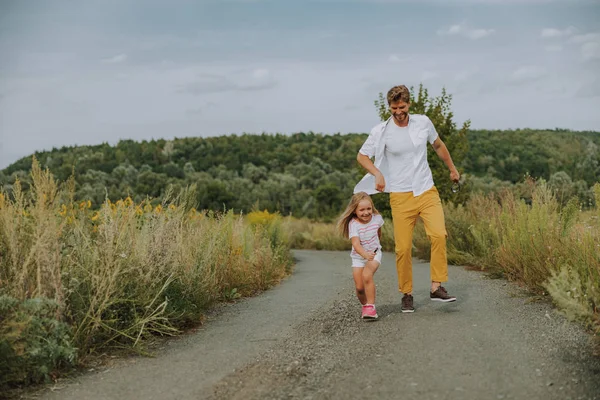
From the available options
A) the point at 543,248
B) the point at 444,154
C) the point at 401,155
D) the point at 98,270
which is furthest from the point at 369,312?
the point at 543,248

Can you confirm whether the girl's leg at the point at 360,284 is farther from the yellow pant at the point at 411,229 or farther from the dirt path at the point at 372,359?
the yellow pant at the point at 411,229

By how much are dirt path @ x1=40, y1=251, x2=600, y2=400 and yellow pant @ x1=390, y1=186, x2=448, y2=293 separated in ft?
1.44

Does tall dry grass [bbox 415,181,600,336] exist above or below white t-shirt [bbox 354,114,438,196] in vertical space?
below

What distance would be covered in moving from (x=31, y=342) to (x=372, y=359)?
2.75 meters

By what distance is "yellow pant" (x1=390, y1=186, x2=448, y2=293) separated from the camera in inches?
328

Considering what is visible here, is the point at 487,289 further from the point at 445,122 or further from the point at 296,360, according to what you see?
the point at 445,122

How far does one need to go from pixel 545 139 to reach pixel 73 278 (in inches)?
3069

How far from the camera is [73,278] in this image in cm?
654

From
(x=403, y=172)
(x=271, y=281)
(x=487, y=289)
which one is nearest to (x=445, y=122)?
(x=271, y=281)

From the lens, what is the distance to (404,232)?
848 centimetres

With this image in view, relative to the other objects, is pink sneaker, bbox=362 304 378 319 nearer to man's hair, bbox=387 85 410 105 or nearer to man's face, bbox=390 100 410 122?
man's face, bbox=390 100 410 122

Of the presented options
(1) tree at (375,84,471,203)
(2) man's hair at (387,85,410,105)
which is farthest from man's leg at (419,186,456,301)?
(1) tree at (375,84,471,203)

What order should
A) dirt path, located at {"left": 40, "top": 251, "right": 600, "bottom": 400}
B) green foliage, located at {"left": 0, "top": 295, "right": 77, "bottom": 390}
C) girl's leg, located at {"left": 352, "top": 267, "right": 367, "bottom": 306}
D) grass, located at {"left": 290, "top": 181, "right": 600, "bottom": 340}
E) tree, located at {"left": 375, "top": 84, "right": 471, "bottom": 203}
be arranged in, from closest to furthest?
1. dirt path, located at {"left": 40, "top": 251, "right": 600, "bottom": 400}
2. green foliage, located at {"left": 0, "top": 295, "right": 77, "bottom": 390}
3. grass, located at {"left": 290, "top": 181, "right": 600, "bottom": 340}
4. girl's leg, located at {"left": 352, "top": 267, "right": 367, "bottom": 306}
5. tree, located at {"left": 375, "top": 84, "right": 471, "bottom": 203}

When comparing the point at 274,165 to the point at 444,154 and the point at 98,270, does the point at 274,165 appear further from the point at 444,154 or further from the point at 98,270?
the point at 98,270
